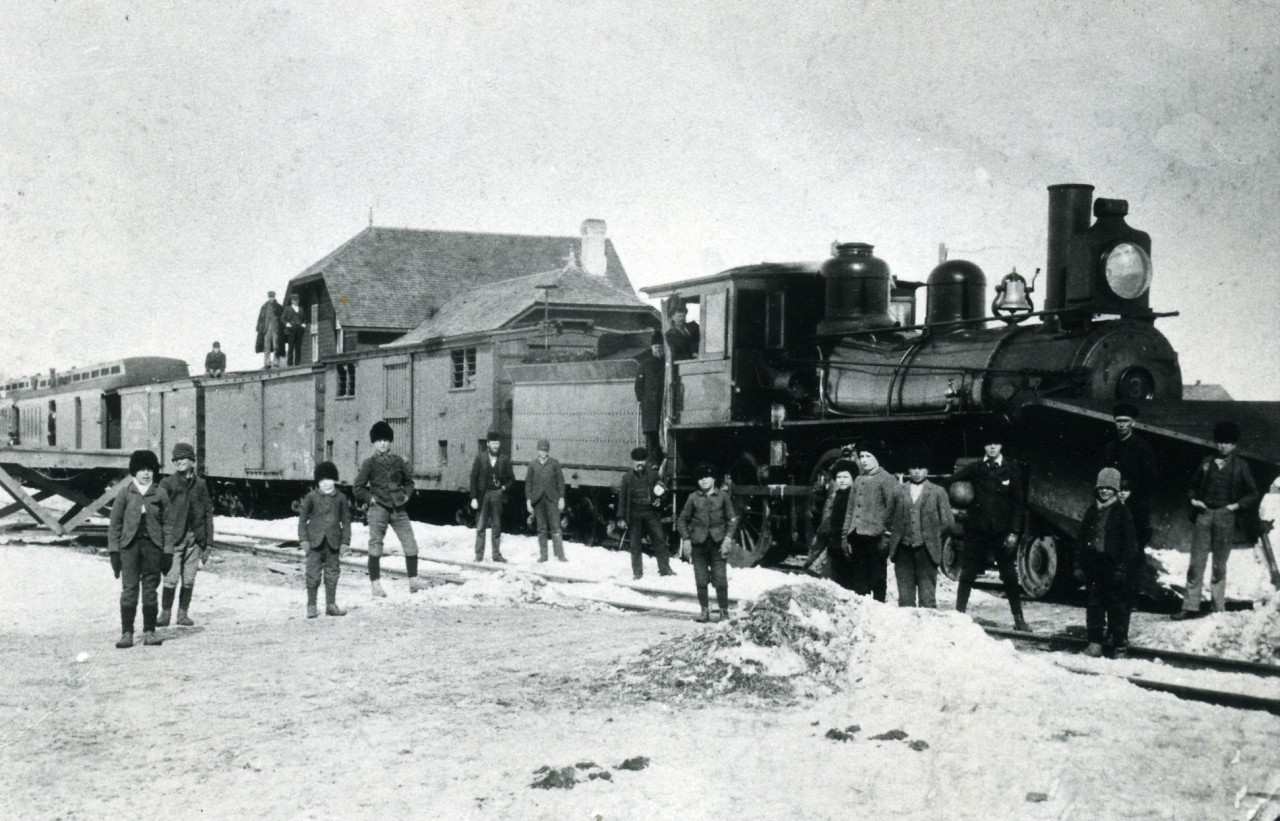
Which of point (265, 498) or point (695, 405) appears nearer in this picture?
point (695, 405)

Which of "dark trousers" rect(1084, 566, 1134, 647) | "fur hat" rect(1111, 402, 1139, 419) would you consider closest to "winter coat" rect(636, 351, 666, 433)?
"fur hat" rect(1111, 402, 1139, 419)

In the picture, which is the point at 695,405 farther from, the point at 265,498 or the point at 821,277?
the point at 265,498

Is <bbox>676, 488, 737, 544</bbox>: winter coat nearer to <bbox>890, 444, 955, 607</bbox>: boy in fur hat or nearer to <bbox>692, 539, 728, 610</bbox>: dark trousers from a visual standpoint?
<bbox>692, 539, 728, 610</bbox>: dark trousers

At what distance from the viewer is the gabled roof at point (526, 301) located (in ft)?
98.1

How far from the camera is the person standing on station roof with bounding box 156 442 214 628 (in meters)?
9.65

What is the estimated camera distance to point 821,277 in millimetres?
14086

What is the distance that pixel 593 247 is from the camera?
38188 mm

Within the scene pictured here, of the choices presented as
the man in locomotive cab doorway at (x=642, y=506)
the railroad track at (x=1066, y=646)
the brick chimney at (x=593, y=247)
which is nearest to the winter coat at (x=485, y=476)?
the railroad track at (x=1066, y=646)

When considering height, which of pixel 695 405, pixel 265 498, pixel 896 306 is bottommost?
pixel 265 498

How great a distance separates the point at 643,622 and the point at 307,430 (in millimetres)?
14999

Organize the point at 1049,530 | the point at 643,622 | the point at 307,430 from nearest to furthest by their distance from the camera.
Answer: the point at 643,622, the point at 1049,530, the point at 307,430

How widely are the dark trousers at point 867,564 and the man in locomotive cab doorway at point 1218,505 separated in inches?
95.7

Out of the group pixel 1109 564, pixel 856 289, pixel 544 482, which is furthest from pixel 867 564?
pixel 544 482

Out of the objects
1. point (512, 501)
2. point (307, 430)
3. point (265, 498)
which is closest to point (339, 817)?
point (512, 501)
